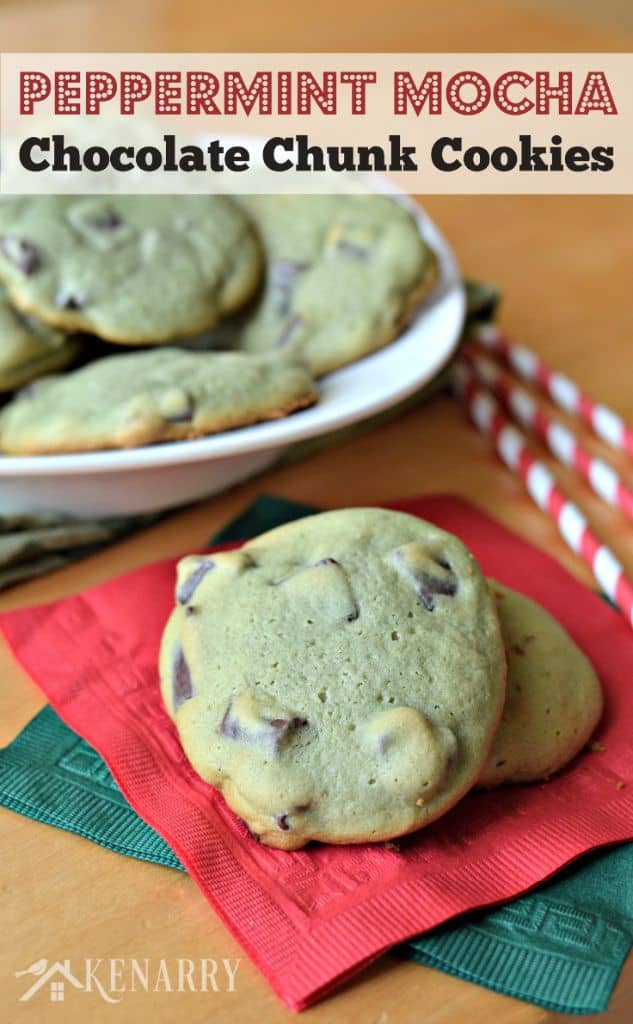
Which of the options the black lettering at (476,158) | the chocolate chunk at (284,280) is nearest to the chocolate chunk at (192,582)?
the chocolate chunk at (284,280)

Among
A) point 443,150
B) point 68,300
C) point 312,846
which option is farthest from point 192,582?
point 443,150

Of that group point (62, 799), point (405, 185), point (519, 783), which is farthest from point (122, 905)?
point (405, 185)

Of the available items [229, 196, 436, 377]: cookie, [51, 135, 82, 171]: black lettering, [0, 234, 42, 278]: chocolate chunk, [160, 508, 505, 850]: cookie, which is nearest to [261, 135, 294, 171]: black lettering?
[229, 196, 436, 377]: cookie

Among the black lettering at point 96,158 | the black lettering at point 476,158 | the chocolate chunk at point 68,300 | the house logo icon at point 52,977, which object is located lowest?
the house logo icon at point 52,977

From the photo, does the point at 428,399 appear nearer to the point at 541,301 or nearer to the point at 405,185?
the point at 541,301

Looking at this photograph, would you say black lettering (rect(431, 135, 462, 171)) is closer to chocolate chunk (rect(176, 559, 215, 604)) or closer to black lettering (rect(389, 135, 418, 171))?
black lettering (rect(389, 135, 418, 171))

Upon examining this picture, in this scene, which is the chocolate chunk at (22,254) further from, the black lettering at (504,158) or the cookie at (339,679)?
the black lettering at (504,158)
